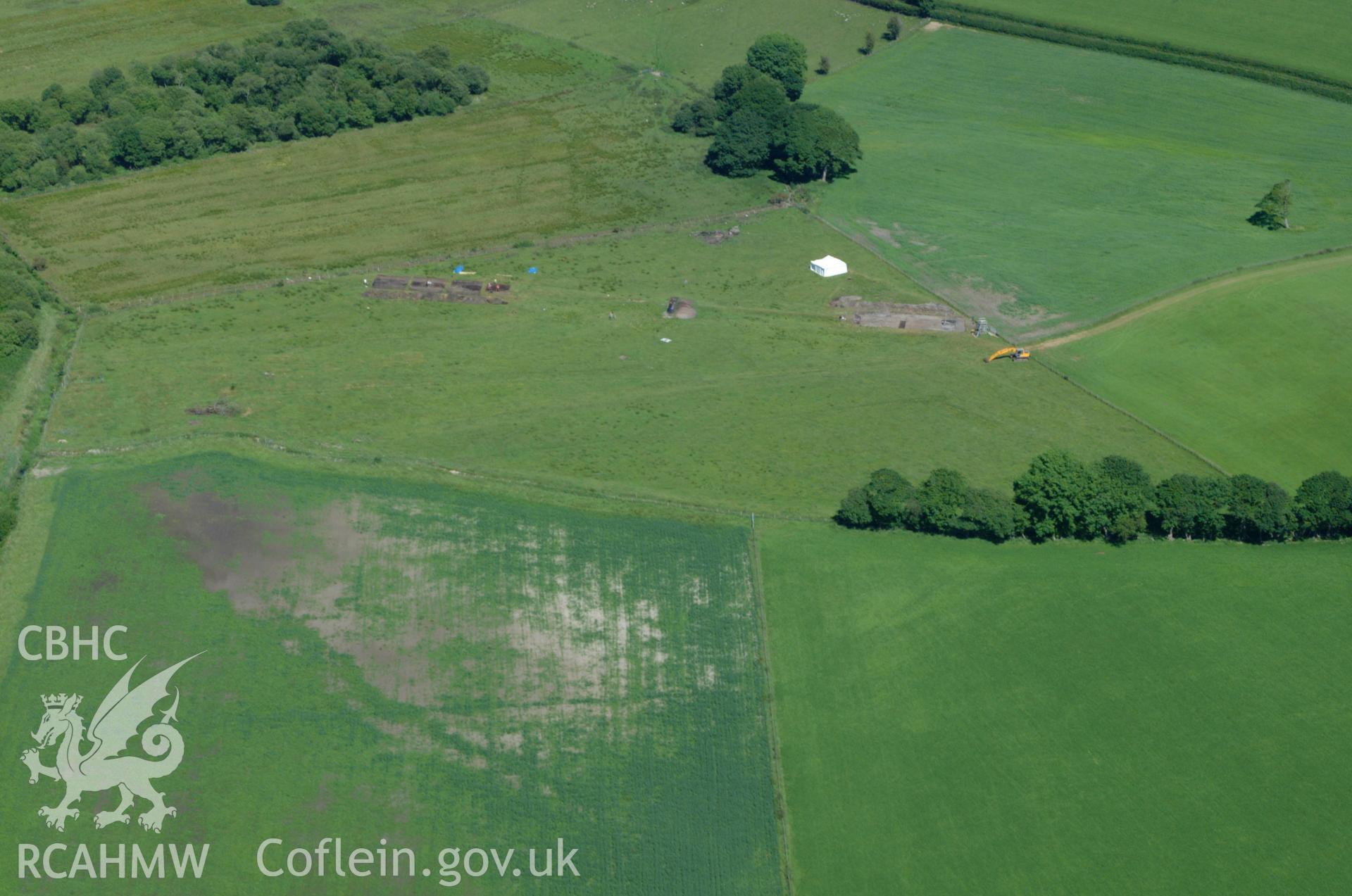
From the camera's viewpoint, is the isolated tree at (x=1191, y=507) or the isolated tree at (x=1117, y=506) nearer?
the isolated tree at (x=1117, y=506)

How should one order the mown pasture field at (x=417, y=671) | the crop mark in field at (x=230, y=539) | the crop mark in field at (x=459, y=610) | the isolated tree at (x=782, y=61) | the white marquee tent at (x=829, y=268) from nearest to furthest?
the mown pasture field at (x=417, y=671)
the crop mark in field at (x=459, y=610)
the crop mark in field at (x=230, y=539)
the white marquee tent at (x=829, y=268)
the isolated tree at (x=782, y=61)

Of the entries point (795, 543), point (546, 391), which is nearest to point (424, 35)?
point (546, 391)

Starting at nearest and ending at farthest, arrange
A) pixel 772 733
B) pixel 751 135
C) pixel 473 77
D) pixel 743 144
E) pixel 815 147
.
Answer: pixel 772 733 < pixel 815 147 < pixel 743 144 < pixel 751 135 < pixel 473 77

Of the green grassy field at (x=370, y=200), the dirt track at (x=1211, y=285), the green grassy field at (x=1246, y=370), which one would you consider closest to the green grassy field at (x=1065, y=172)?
the dirt track at (x=1211, y=285)

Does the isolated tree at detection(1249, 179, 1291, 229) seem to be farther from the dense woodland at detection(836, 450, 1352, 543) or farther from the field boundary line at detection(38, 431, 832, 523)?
the field boundary line at detection(38, 431, 832, 523)

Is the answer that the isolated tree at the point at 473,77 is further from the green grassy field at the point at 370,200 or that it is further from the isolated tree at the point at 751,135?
the isolated tree at the point at 751,135

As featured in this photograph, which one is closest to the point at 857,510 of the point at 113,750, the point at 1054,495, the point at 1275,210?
the point at 1054,495

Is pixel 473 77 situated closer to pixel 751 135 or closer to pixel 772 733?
pixel 751 135
